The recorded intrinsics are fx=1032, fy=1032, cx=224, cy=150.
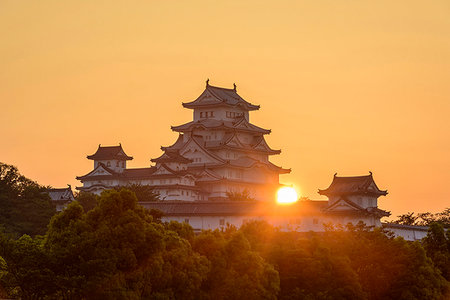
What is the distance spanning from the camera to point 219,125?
119m

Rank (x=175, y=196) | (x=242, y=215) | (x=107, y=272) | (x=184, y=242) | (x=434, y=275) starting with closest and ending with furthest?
(x=107, y=272)
(x=184, y=242)
(x=434, y=275)
(x=242, y=215)
(x=175, y=196)

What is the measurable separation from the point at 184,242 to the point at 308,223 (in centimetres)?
3458

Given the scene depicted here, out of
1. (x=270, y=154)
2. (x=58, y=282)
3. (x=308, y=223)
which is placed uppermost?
(x=270, y=154)

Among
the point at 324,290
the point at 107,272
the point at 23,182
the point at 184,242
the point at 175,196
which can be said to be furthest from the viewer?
the point at 175,196

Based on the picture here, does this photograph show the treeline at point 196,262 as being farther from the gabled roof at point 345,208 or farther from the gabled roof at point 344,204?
the gabled roof at point 344,204

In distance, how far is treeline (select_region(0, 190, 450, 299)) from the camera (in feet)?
142

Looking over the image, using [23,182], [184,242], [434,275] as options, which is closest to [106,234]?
[184,242]

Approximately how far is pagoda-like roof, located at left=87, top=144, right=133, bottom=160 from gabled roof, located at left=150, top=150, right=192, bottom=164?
22.7 ft

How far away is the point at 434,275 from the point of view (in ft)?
193

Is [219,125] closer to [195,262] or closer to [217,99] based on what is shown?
[217,99]

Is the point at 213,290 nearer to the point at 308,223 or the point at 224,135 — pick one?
the point at 308,223

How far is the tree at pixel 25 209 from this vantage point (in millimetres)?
83188

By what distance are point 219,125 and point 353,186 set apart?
34.5 m

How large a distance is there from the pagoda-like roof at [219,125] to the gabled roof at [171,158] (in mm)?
7204
